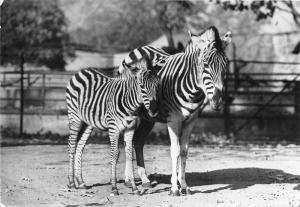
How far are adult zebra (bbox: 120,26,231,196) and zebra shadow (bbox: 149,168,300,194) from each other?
92 centimetres

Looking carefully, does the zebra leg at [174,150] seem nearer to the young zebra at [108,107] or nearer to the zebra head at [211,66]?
the young zebra at [108,107]

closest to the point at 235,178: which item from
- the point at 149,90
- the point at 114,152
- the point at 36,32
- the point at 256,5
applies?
the point at 114,152

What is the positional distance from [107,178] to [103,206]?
2418mm

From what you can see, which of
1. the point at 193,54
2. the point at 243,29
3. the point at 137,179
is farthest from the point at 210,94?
the point at 243,29

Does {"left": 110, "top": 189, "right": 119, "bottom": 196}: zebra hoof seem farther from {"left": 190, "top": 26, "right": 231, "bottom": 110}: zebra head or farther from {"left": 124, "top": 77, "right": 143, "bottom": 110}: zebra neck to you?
{"left": 190, "top": 26, "right": 231, "bottom": 110}: zebra head

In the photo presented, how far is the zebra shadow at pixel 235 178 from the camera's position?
9.96 m

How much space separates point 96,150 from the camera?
1483cm

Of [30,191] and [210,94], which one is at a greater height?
[210,94]

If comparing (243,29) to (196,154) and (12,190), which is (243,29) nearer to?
(196,154)

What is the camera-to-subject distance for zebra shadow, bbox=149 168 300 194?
9959 millimetres

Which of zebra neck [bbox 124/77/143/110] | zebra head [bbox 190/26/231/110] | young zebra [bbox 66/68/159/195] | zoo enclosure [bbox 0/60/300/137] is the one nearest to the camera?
zebra head [bbox 190/26/231/110]

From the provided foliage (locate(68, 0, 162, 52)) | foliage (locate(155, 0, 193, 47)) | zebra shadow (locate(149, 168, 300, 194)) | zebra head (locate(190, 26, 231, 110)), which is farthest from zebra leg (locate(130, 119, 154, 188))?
foliage (locate(68, 0, 162, 52))

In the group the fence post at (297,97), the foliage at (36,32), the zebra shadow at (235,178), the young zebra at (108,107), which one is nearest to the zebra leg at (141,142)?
the zebra shadow at (235,178)

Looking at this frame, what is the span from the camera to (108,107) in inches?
361
